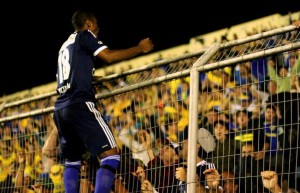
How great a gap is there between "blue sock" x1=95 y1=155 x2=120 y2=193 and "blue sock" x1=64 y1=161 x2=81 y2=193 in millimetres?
425

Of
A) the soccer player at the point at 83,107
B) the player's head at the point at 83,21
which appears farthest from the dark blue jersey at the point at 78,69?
the player's head at the point at 83,21

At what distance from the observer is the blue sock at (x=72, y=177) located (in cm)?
557

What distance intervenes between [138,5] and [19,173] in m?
5.54

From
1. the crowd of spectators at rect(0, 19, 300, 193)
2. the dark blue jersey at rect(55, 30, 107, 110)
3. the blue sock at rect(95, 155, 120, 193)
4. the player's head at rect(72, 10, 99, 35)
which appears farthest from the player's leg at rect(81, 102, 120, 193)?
the player's head at rect(72, 10, 99, 35)

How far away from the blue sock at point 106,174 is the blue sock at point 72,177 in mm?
425

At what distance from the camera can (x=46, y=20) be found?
522 inches

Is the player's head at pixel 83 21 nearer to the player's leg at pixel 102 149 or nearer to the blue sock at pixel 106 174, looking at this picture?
the player's leg at pixel 102 149

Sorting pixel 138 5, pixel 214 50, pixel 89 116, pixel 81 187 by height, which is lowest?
pixel 81 187

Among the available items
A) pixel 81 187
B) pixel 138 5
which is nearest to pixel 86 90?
pixel 81 187

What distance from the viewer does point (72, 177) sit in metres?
5.61

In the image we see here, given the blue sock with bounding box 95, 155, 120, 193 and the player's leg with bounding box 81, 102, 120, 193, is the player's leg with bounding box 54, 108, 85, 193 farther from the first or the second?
the blue sock with bounding box 95, 155, 120, 193

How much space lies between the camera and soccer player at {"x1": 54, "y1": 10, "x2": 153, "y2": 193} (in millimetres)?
5281

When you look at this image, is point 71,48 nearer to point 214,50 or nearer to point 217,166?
point 214,50

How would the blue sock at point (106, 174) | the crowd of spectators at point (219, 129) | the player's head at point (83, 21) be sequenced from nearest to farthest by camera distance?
1. the crowd of spectators at point (219, 129)
2. the blue sock at point (106, 174)
3. the player's head at point (83, 21)
